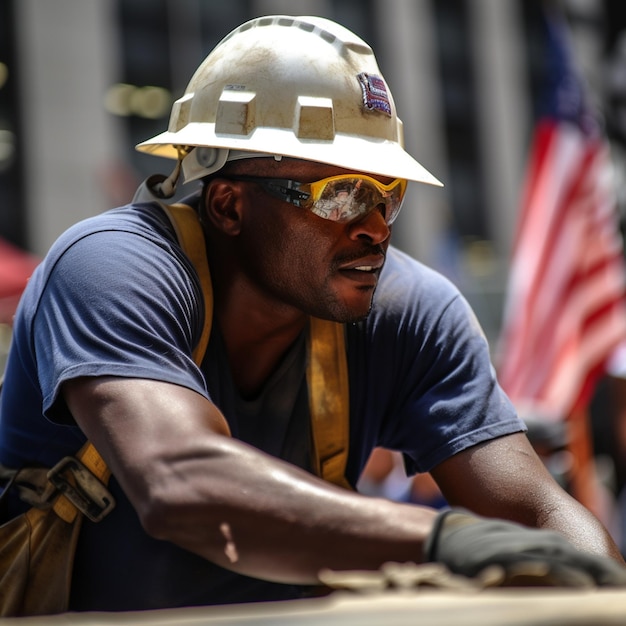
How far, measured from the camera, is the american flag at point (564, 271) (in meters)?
6.65

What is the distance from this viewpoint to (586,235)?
23.2 ft

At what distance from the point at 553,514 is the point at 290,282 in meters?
0.89

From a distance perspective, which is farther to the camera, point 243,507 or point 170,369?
point 170,369

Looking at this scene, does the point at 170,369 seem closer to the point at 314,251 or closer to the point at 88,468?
the point at 88,468

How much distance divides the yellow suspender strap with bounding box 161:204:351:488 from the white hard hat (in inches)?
8.9

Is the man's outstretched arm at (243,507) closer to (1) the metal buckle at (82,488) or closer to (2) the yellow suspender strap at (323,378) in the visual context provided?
(1) the metal buckle at (82,488)

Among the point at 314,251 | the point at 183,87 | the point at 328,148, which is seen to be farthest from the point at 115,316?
the point at 183,87

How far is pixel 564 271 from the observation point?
6961mm

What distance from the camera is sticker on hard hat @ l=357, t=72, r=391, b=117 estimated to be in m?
3.02

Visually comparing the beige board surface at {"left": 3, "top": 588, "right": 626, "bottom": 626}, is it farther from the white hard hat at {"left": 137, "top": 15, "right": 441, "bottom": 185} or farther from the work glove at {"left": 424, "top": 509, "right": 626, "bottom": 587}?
the white hard hat at {"left": 137, "top": 15, "right": 441, "bottom": 185}

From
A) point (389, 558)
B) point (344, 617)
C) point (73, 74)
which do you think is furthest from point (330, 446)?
point (73, 74)

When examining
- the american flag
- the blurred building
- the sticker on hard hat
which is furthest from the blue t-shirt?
the blurred building

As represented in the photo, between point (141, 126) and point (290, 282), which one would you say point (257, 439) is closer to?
point (290, 282)

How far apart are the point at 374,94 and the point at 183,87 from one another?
76.6 ft
